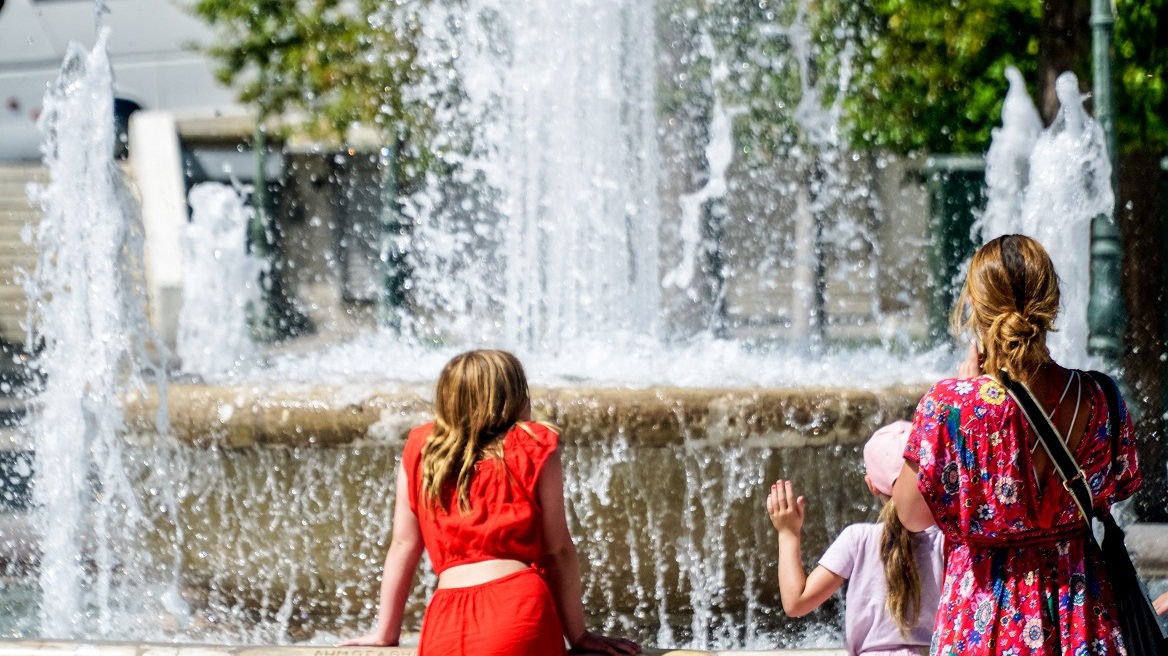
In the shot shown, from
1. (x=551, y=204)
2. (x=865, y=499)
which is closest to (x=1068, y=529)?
(x=865, y=499)

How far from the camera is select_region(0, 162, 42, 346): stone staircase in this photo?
48.2 feet

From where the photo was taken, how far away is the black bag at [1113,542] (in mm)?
2182

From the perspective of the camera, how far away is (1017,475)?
2191 mm

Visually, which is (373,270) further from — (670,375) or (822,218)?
(670,375)

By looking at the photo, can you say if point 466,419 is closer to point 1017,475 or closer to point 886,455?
point 886,455

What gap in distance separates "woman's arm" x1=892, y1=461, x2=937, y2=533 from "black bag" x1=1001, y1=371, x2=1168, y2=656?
0.70 ft

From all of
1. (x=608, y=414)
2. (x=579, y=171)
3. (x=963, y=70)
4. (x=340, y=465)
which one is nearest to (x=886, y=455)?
(x=608, y=414)

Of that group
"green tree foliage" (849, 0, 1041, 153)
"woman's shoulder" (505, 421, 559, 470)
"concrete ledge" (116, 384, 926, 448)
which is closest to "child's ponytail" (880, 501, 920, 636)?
"woman's shoulder" (505, 421, 559, 470)

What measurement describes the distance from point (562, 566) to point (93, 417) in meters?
2.63

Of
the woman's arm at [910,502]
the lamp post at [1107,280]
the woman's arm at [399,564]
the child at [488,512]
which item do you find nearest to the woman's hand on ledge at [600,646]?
the child at [488,512]

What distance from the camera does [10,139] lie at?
20125 millimetres

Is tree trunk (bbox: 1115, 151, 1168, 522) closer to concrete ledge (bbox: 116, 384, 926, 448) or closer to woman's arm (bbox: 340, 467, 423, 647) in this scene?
concrete ledge (bbox: 116, 384, 926, 448)

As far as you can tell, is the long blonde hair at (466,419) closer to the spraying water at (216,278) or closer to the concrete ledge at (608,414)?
the concrete ledge at (608,414)

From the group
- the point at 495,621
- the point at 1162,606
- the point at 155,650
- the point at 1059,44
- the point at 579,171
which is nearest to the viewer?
the point at 1162,606
